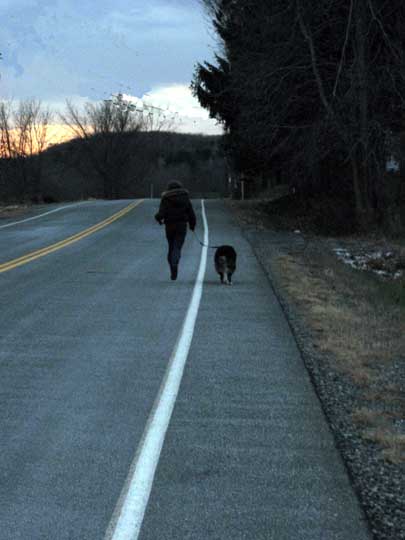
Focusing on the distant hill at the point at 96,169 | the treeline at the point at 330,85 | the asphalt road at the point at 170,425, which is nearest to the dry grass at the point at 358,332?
the asphalt road at the point at 170,425

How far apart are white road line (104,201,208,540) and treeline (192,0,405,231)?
16.7 meters

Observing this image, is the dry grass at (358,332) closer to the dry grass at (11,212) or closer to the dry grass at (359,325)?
the dry grass at (359,325)

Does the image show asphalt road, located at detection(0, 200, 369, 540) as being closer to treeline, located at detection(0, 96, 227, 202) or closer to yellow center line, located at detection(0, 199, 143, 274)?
yellow center line, located at detection(0, 199, 143, 274)

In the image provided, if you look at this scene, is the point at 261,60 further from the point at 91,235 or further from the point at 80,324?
the point at 80,324

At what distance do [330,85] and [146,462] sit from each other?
861 inches

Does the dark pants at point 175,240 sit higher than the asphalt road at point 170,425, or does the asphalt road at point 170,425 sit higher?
the dark pants at point 175,240

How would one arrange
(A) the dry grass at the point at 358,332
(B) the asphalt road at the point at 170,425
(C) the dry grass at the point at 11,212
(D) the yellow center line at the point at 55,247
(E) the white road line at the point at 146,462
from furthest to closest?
1. (C) the dry grass at the point at 11,212
2. (D) the yellow center line at the point at 55,247
3. (A) the dry grass at the point at 358,332
4. (B) the asphalt road at the point at 170,425
5. (E) the white road line at the point at 146,462

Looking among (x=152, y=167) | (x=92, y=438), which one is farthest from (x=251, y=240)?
(x=152, y=167)

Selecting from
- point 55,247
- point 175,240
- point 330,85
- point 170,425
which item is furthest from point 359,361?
point 330,85

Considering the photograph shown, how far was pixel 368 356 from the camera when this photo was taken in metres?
7.51

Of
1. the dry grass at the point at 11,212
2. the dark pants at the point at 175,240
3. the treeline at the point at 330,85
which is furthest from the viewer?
the dry grass at the point at 11,212

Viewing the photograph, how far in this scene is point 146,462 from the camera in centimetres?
450

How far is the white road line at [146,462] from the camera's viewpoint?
367cm

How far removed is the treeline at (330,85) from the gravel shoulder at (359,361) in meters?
7.34
